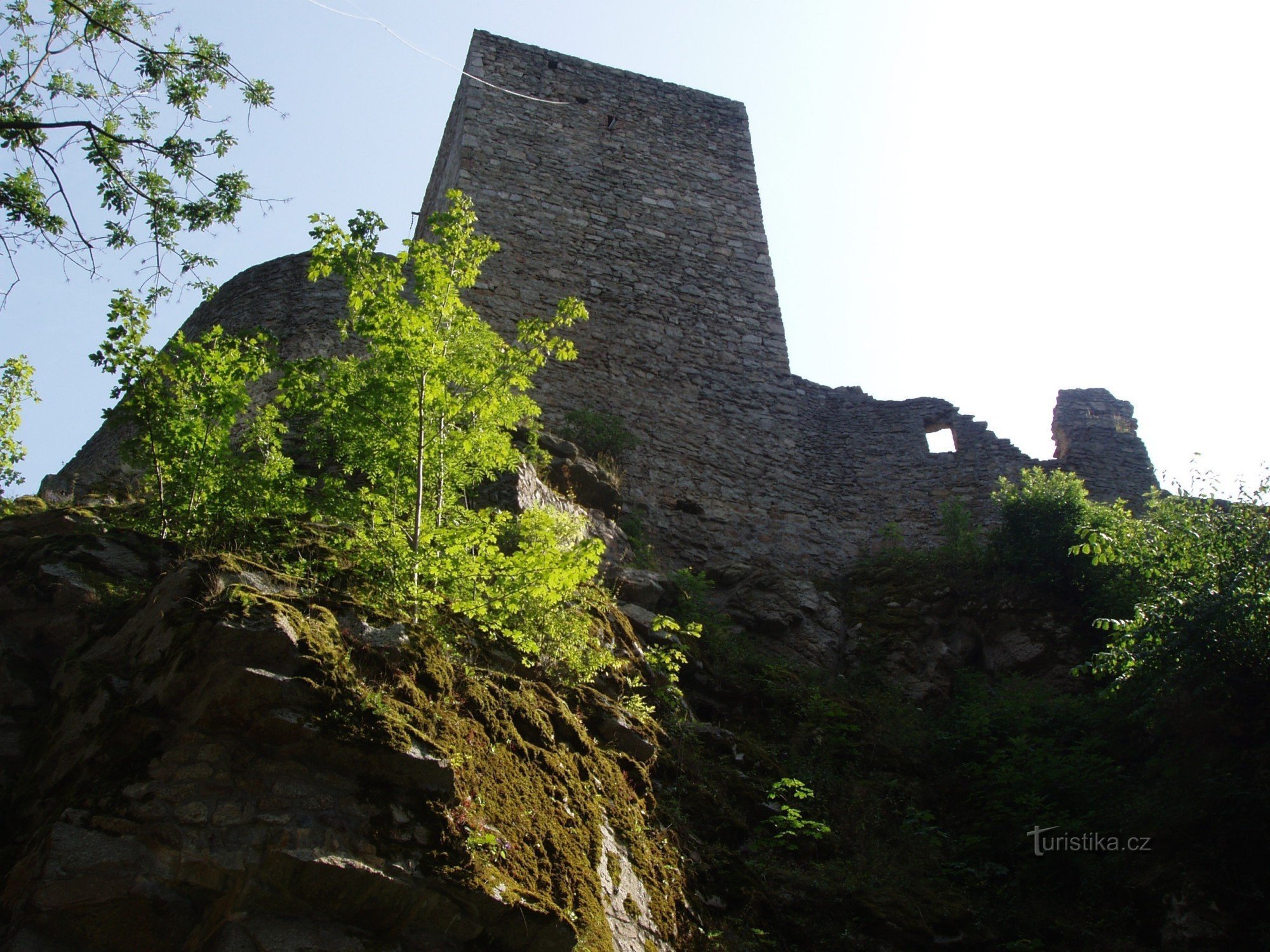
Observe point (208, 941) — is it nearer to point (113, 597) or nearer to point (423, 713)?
point (423, 713)

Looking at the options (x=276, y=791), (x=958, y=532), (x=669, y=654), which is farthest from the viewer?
(x=958, y=532)

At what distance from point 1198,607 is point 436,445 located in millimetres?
5037

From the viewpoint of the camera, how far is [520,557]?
5703 millimetres

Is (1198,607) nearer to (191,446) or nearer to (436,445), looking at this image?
(436,445)

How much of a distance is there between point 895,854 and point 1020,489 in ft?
21.2

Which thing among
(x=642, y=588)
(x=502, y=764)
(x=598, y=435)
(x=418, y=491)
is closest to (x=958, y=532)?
(x=598, y=435)

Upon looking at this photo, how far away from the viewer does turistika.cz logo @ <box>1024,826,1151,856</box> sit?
21.4 feet

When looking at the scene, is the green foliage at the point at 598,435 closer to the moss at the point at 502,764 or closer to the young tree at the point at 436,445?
the young tree at the point at 436,445

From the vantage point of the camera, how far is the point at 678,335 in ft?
45.3

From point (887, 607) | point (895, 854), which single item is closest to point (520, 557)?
point (895, 854)

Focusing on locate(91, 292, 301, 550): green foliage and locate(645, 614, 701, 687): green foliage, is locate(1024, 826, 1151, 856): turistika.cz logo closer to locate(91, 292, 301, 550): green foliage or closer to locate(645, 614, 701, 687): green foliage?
locate(645, 614, 701, 687): green foliage

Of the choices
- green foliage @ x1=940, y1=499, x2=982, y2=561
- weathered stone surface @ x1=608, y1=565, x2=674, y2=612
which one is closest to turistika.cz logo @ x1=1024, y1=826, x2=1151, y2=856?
weathered stone surface @ x1=608, y1=565, x2=674, y2=612

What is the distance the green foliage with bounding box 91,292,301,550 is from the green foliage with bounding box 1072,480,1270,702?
18.2ft

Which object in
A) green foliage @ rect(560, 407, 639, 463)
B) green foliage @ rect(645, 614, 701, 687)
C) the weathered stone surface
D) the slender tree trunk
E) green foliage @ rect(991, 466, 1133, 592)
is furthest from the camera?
green foliage @ rect(560, 407, 639, 463)
